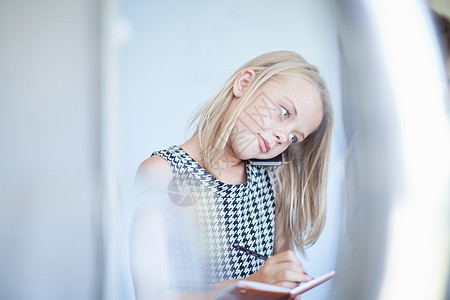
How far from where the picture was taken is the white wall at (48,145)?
35 cm

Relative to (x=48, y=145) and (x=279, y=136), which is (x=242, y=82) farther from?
(x=48, y=145)

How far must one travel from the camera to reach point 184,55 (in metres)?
0.33

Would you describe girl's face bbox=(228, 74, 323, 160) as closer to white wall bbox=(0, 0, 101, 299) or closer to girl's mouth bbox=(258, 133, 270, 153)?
girl's mouth bbox=(258, 133, 270, 153)

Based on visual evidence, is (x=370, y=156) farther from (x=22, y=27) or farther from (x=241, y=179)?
(x=22, y=27)

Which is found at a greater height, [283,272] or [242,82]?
[242,82]

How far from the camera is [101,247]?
1.11 feet

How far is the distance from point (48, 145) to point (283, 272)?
226 mm

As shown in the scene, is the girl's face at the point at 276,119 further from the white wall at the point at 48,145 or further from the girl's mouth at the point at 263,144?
the white wall at the point at 48,145

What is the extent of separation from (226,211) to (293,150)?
70 millimetres

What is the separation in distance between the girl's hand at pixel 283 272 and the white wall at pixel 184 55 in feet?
0.05

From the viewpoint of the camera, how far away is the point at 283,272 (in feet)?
0.99

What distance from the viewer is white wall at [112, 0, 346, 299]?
32 cm

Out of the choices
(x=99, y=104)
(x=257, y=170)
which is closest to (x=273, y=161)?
(x=257, y=170)

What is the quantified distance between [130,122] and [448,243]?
255mm
